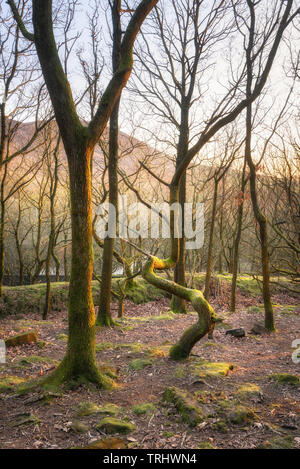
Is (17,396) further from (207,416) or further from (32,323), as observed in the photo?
(32,323)

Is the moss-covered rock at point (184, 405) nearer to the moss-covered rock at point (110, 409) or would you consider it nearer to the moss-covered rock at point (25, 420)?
the moss-covered rock at point (110, 409)

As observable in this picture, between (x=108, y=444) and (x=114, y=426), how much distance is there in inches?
12.0

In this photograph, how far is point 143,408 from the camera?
3.75 metres

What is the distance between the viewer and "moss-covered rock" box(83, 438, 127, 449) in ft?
9.63

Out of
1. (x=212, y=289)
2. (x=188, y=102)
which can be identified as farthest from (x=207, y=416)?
(x=212, y=289)

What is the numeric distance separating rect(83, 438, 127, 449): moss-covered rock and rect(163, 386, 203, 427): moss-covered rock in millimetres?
792

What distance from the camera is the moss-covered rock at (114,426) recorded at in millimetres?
3263

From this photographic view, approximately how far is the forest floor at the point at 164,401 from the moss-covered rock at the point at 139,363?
0.02 metres

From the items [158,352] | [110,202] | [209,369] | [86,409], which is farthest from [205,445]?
[110,202]

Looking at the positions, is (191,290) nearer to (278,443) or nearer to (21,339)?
(278,443)

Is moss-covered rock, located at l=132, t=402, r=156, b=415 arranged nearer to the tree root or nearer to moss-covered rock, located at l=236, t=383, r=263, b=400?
moss-covered rock, located at l=236, t=383, r=263, b=400

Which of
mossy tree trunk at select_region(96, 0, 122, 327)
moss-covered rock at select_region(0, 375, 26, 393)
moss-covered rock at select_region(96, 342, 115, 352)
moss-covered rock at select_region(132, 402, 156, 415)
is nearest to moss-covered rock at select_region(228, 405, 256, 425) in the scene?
moss-covered rock at select_region(132, 402, 156, 415)

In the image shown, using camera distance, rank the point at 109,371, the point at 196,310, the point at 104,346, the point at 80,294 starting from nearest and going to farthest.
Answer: the point at 80,294, the point at 109,371, the point at 196,310, the point at 104,346

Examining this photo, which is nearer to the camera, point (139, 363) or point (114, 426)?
point (114, 426)
